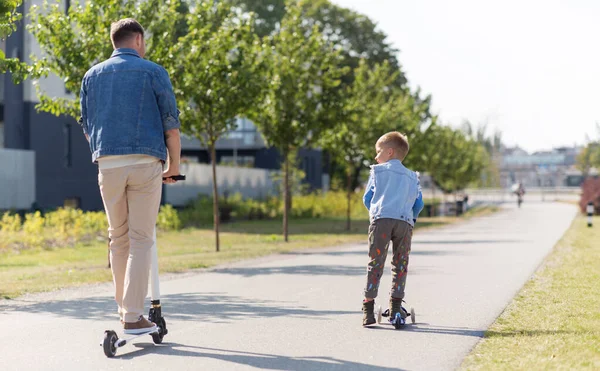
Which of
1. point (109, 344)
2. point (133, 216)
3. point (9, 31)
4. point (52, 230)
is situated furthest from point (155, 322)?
Answer: point (52, 230)

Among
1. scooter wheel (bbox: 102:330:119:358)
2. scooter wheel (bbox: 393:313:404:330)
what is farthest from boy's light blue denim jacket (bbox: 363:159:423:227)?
scooter wheel (bbox: 102:330:119:358)

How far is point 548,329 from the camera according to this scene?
673cm

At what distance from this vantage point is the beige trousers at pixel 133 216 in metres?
5.45

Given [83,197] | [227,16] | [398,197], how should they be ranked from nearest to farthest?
[398,197] < [227,16] < [83,197]

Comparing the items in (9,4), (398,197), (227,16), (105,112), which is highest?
(227,16)

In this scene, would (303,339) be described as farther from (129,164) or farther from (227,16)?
(227,16)

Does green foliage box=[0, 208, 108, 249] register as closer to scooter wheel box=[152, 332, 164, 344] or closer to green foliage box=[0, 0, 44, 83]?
green foliage box=[0, 0, 44, 83]

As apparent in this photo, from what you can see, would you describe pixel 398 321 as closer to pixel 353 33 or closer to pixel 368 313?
pixel 368 313

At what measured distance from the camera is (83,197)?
99.6 ft

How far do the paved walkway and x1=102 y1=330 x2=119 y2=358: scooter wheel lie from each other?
7cm

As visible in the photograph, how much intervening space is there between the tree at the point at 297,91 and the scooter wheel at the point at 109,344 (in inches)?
630

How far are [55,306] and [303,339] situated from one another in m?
3.07

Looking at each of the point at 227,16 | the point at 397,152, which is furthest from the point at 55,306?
the point at 227,16

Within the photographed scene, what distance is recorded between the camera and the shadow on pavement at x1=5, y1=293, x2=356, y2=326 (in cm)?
738
